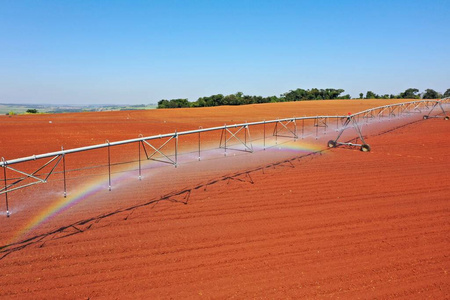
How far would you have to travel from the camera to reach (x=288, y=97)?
285 feet

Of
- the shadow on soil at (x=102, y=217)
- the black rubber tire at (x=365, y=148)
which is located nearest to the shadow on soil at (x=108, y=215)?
the shadow on soil at (x=102, y=217)

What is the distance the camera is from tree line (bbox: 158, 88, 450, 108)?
2849 inches

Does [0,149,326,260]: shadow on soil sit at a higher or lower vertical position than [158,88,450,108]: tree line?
lower

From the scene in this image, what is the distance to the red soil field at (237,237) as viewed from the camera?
567 cm

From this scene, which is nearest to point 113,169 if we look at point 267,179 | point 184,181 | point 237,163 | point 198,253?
point 184,181

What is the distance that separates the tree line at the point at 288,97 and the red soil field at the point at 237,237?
6030 cm

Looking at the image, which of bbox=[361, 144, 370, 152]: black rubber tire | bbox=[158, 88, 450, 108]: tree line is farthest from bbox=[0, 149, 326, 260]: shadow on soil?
bbox=[158, 88, 450, 108]: tree line

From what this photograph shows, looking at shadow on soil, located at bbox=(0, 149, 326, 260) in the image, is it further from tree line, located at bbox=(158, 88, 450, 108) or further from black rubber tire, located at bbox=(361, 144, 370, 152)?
tree line, located at bbox=(158, 88, 450, 108)

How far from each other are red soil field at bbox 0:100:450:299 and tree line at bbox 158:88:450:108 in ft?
198

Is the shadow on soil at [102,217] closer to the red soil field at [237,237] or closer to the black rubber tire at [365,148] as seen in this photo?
the red soil field at [237,237]

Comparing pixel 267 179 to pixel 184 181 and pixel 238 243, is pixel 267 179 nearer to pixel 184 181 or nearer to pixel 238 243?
pixel 184 181

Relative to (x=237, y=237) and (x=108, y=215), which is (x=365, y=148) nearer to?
(x=237, y=237)

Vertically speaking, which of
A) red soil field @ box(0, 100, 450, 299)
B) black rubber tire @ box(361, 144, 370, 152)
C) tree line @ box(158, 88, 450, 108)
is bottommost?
red soil field @ box(0, 100, 450, 299)

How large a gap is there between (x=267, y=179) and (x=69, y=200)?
644cm
